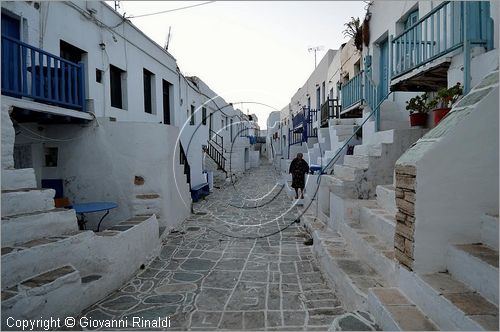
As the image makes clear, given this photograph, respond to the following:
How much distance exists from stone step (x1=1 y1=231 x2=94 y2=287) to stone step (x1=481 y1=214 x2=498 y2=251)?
14.3ft

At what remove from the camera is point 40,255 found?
334 cm

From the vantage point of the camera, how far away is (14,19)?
213 inches

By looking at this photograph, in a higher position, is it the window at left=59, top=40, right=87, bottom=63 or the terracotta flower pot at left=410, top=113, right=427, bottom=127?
the window at left=59, top=40, right=87, bottom=63

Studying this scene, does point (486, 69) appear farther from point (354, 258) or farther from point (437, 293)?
point (437, 293)

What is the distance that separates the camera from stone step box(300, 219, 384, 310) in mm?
3139

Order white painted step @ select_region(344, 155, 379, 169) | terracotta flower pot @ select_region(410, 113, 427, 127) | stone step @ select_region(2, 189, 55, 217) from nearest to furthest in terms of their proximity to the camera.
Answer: stone step @ select_region(2, 189, 55, 217) → terracotta flower pot @ select_region(410, 113, 427, 127) → white painted step @ select_region(344, 155, 379, 169)

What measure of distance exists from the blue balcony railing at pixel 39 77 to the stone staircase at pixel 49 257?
1407 millimetres

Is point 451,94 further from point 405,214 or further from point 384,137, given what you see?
point 405,214

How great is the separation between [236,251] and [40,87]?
439 cm

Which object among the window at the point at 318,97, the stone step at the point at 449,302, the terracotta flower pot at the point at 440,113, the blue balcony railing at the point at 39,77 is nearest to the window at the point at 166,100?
the blue balcony railing at the point at 39,77

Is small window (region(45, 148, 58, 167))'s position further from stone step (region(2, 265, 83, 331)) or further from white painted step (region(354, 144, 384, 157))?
white painted step (region(354, 144, 384, 157))

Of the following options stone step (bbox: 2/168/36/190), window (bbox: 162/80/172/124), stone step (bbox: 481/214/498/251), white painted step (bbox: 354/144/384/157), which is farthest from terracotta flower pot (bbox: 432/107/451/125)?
window (bbox: 162/80/172/124)

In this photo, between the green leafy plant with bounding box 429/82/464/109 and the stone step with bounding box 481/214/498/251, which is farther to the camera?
the green leafy plant with bounding box 429/82/464/109

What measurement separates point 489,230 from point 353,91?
731 cm
